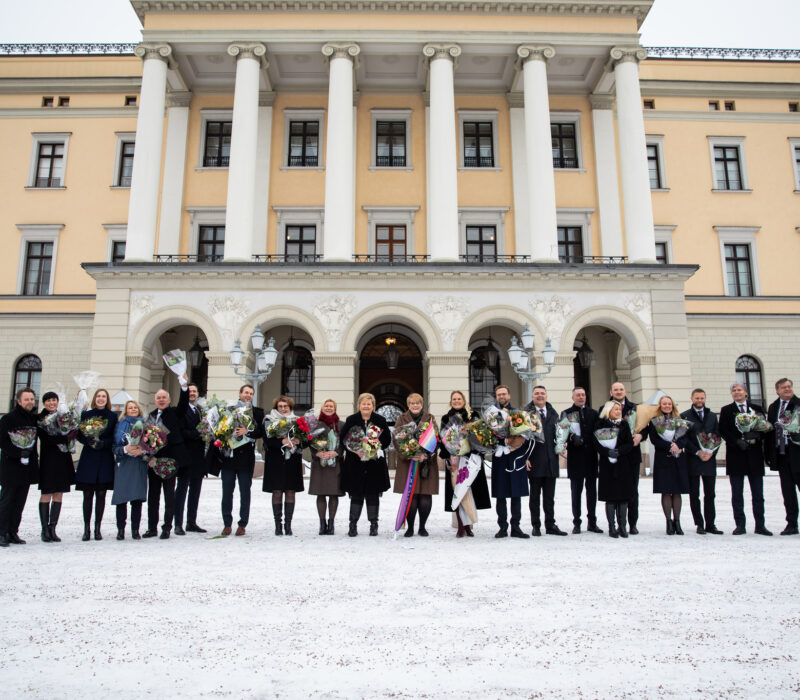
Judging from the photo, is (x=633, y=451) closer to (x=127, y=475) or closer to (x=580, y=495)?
(x=580, y=495)

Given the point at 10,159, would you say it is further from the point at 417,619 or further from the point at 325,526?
the point at 417,619

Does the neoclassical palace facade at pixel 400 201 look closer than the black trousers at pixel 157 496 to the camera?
No

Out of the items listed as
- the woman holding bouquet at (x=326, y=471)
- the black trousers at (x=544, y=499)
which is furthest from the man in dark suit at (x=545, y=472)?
the woman holding bouquet at (x=326, y=471)

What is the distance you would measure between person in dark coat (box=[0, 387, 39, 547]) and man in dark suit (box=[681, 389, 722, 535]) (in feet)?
29.1

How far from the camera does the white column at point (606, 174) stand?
26.5 m

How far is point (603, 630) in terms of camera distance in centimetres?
451

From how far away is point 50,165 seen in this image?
29.5m

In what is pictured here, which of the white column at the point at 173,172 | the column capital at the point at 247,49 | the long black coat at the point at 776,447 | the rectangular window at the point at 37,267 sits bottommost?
the long black coat at the point at 776,447

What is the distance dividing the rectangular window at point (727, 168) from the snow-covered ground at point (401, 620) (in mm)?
25600

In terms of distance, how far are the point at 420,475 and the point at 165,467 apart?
3497mm

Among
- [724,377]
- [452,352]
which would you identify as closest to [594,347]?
[724,377]

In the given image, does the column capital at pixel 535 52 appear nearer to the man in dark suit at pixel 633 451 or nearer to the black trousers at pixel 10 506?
the man in dark suit at pixel 633 451

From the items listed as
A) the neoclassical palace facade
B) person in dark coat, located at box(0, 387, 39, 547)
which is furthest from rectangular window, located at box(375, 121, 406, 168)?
person in dark coat, located at box(0, 387, 39, 547)

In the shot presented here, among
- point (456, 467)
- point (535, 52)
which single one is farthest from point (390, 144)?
point (456, 467)
